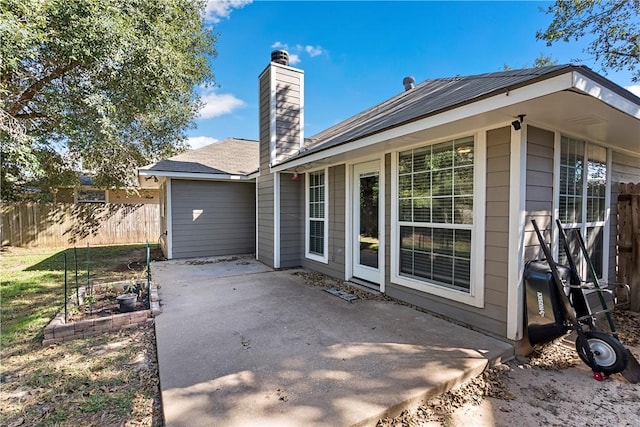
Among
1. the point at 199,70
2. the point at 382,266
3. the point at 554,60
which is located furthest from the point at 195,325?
the point at 554,60

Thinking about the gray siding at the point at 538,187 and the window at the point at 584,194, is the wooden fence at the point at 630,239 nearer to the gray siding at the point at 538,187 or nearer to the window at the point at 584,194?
the window at the point at 584,194

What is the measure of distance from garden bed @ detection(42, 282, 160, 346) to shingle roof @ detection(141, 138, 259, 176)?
4.22 meters

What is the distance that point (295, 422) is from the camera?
1919 millimetres

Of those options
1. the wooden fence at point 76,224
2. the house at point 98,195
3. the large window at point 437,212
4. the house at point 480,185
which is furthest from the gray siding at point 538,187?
the house at point 98,195

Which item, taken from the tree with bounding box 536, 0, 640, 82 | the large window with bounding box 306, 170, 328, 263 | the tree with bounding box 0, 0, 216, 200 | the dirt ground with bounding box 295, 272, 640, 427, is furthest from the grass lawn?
the tree with bounding box 536, 0, 640, 82

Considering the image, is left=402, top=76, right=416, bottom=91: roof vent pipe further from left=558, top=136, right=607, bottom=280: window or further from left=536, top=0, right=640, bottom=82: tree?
left=536, top=0, right=640, bottom=82: tree

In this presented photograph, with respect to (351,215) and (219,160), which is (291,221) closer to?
(351,215)

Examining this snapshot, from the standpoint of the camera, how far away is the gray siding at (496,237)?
124 inches

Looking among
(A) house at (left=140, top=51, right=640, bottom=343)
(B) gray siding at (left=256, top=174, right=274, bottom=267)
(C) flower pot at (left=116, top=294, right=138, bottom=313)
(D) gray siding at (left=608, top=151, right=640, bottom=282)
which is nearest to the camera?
(A) house at (left=140, top=51, right=640, bottom=343)

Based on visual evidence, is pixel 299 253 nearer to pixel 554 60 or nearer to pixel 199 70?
pixel 199 70

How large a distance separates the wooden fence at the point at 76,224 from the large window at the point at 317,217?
7742 millimetres

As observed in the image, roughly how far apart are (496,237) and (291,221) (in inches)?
187

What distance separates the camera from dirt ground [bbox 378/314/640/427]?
6.81 feet

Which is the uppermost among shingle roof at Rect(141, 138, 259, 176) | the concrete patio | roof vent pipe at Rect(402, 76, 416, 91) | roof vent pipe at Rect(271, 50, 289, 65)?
roof vent pipe at Rect(271, 50, 289, 65)
